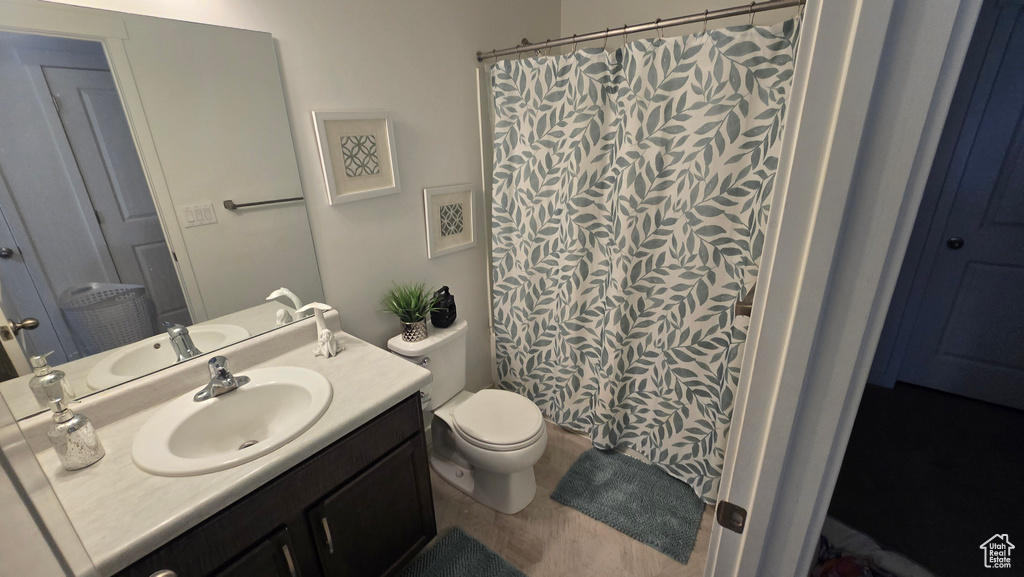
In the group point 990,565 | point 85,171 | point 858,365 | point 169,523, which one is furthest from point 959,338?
point 85,171

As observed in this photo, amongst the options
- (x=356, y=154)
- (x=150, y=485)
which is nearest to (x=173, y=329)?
(x=150, y=485)

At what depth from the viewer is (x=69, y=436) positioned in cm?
94

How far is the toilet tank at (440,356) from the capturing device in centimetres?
175

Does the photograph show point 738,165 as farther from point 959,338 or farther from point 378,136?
point 959,338

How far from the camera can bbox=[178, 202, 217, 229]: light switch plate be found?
1234 mm

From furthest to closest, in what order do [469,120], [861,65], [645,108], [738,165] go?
[469,120] < [645,108] < [738,165] < [861,65]

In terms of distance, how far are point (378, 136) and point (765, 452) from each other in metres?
1.62

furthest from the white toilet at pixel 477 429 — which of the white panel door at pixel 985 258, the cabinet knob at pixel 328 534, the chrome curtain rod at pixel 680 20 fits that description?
the white panel door at pixel 985 258

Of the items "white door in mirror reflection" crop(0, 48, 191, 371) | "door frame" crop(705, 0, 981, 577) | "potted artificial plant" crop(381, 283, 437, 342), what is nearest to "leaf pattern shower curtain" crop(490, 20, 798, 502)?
"potted artificial plant" crop(381, 283, 437, 342)

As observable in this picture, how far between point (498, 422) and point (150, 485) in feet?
3.65

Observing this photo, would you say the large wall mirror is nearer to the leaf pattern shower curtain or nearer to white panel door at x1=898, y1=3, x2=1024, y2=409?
the leaf pattern shower curtain

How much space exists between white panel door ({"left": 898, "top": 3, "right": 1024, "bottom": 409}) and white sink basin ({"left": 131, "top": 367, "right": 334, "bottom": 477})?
Result: 9.90ft

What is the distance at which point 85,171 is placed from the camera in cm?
104

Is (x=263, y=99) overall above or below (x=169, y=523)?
above
